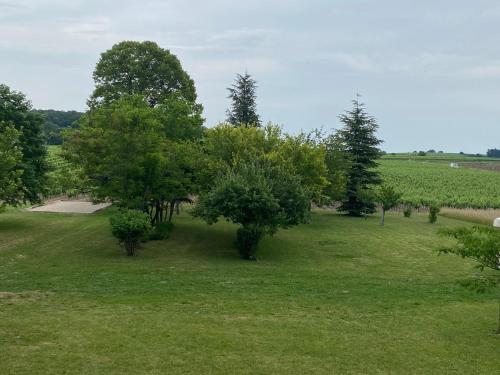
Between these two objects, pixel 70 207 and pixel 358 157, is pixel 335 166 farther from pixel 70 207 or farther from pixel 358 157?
pixel 70 207

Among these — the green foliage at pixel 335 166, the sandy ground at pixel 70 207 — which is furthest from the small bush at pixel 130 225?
the green foliage at pixel 335 166

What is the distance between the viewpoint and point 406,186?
229ft

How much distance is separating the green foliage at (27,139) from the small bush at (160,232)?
7.86m

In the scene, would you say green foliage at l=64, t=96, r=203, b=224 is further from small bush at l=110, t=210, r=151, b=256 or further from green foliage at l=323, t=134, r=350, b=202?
green foliage at l=323, t=134, r=350, b=202

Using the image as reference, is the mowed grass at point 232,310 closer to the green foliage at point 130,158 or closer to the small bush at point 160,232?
the small bush at point 160,232

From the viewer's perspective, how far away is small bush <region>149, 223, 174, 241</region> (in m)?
27.2

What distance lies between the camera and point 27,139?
100ft

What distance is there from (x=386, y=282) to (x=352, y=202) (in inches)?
1015

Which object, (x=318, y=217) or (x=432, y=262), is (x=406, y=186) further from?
(x=432, y=262)

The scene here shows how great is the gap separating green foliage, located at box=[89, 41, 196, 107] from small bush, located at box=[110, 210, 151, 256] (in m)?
20.7

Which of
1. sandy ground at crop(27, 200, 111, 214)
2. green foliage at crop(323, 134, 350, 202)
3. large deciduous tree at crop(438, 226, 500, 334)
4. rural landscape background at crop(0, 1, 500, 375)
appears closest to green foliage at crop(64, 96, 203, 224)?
rural landscape background at crop(0, 1, 500, 375)

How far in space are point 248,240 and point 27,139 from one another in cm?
1537

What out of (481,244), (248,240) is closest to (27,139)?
(248,240)

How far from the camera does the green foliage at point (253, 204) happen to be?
23203 millimetres
